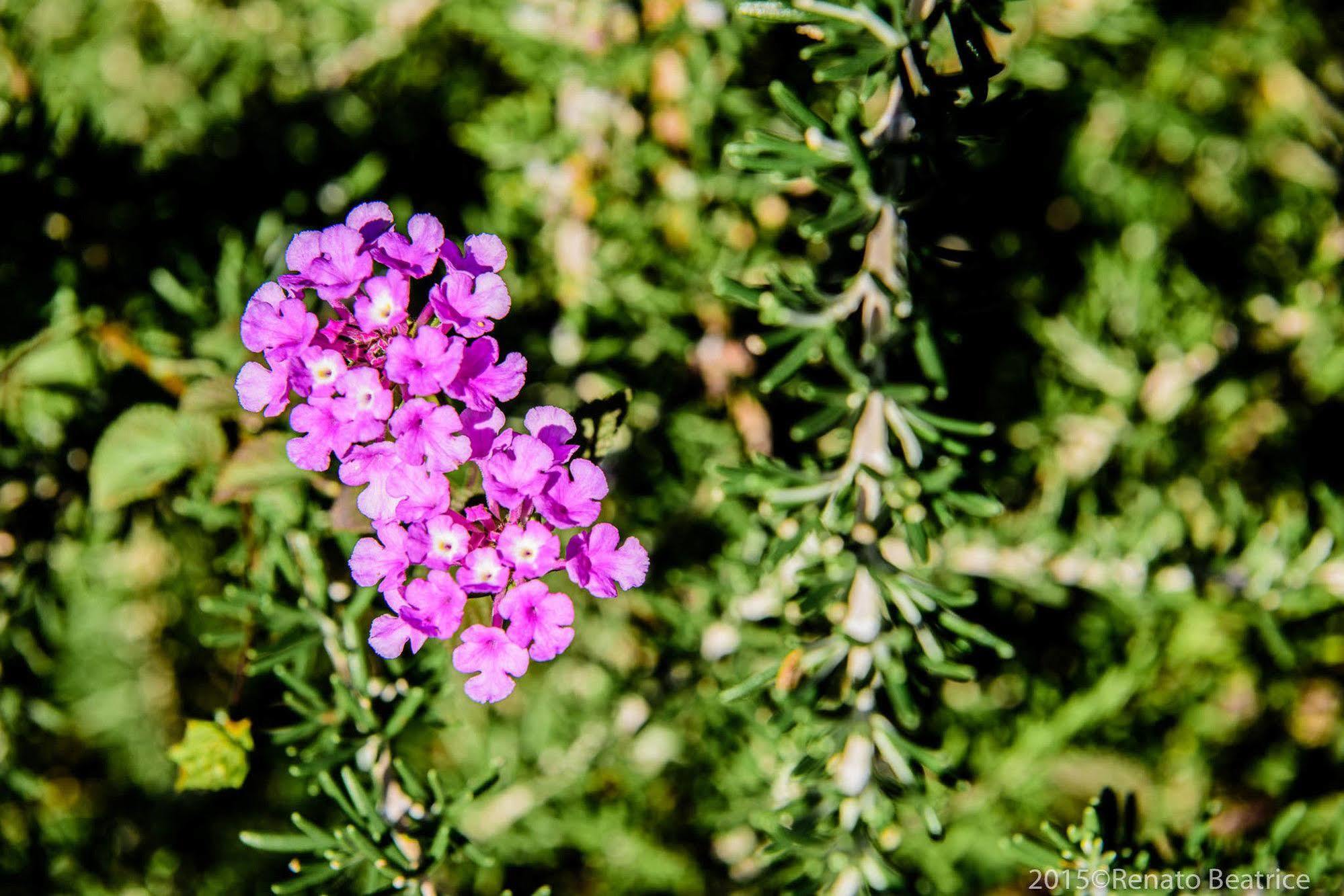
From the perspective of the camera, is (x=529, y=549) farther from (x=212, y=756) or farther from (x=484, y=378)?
(x=212, y=756)

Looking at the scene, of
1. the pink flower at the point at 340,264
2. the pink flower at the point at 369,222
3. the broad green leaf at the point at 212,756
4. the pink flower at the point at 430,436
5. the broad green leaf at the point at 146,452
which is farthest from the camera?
the broad green leaf at the point at 146,452

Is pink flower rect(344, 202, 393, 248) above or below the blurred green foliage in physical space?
above

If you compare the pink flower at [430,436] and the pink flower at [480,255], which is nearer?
the pink flower at [430,436]

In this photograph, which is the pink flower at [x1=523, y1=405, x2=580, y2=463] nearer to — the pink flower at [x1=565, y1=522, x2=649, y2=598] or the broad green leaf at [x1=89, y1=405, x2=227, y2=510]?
the pink flower at [x1=565, y1=522, x2=649, y2=598]

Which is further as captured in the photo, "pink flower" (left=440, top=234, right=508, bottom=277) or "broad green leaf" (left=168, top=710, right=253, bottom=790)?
"broad green leaf" (left=168, top=710, right=253, bottom=790)

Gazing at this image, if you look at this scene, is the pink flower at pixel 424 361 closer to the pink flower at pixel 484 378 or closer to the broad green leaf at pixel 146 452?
the pink flower at pixel 484 378

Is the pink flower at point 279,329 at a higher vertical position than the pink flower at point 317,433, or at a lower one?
higher

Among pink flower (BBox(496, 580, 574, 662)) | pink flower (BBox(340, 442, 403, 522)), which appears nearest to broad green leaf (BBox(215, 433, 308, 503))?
pink flower (BBox(340, 442, 403, 522))

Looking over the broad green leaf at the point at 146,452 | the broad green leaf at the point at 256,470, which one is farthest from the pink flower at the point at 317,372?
the broad green leaf at the point at 146,452
